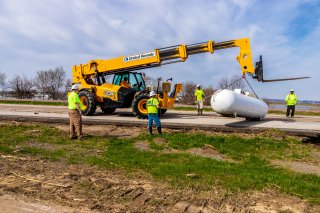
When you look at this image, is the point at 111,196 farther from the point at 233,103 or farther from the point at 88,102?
the point at 88,102

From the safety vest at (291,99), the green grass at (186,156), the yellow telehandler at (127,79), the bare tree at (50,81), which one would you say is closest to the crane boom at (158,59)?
the yellow telehandler at (127,79)

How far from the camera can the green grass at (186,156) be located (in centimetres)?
689

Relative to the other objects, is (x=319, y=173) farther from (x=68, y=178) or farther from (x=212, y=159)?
(x=68, y=178)

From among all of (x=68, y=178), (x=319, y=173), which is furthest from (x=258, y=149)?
(x=68, y=178)

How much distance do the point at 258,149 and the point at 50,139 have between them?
6.85 metres

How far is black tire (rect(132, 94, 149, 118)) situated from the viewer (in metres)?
16.5

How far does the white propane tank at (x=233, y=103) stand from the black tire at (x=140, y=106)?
12.5ft

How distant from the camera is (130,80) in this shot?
18.1 metres

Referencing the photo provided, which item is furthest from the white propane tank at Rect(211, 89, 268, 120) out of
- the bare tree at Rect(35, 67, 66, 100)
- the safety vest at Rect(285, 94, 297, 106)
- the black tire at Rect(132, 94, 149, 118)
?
the bare tree at Rect(35, 67, 66, 100)

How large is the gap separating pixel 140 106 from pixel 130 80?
2133 millimetres

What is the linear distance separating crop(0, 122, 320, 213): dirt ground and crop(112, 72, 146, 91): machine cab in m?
10.6

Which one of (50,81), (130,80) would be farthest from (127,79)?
(50,81)

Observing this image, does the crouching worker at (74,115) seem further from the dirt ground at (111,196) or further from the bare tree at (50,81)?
the bare tree at (50,81)

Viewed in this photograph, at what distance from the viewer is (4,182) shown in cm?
672
